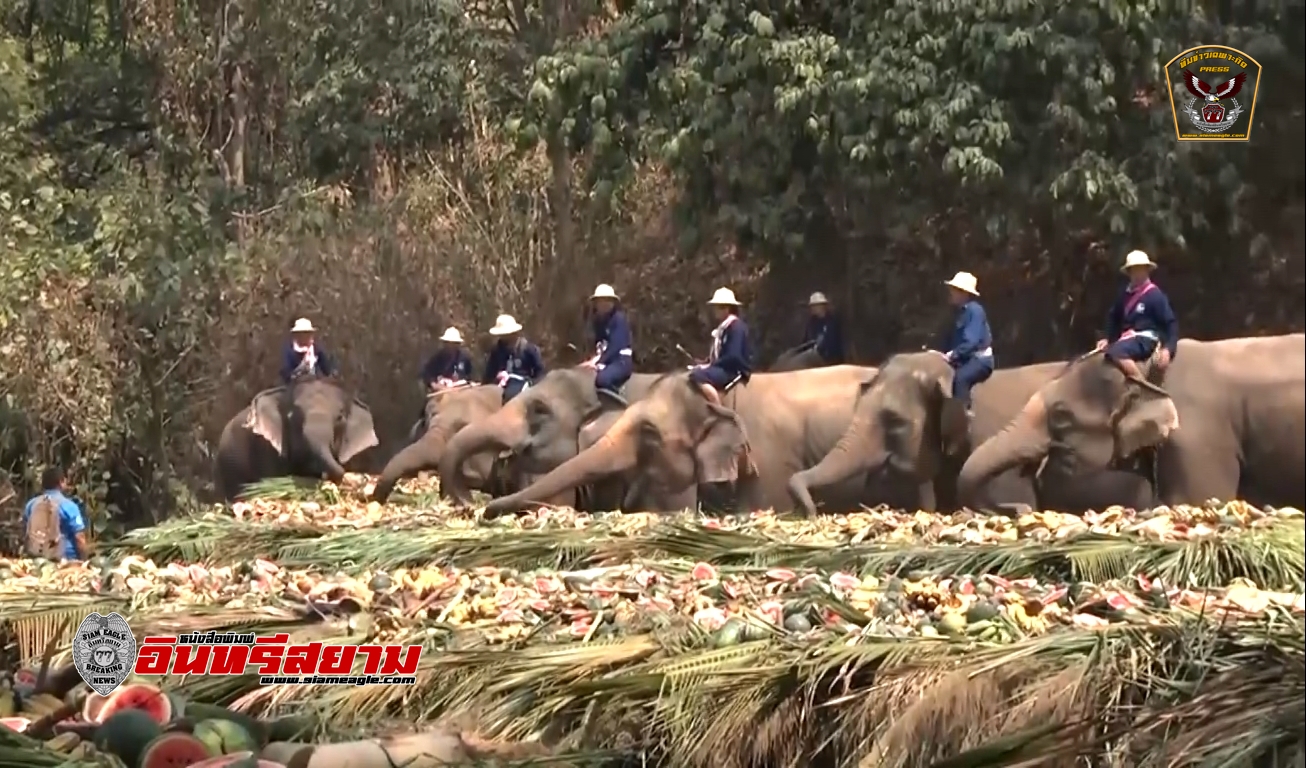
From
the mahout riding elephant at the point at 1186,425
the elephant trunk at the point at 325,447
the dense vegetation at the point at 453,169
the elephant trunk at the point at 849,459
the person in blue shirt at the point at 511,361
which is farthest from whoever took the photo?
the elephant trunk at the point at 849,459

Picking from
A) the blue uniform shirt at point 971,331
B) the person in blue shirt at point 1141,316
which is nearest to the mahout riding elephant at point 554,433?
the blue uniform shirt at point 971,331

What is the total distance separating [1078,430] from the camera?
7.69 meters

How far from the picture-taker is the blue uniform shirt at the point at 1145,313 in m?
4.13

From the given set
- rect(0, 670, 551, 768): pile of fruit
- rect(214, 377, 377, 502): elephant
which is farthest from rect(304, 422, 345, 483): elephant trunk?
rect(0, 670, 551, 768): pile of fruit

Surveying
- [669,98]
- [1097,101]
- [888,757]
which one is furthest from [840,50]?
[888,757]

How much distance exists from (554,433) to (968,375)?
12.6 feet

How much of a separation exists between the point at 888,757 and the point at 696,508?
16.1 ft

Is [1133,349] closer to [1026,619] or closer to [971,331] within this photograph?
[971,331]

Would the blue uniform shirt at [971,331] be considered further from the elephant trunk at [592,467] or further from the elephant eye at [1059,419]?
the elephant trunk at [592,467]

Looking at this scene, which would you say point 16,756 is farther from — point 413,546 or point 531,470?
point 531,470

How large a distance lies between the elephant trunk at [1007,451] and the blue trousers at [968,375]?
272 mm

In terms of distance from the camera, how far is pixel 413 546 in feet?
18.9

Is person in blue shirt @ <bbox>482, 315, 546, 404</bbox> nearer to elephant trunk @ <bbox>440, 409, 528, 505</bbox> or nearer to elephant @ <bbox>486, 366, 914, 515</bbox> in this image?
elephant @ <bbox>486, 366, 914, 515</bbox>

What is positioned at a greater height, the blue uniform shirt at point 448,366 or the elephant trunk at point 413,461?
the blue uniform shirt at point 448,366
